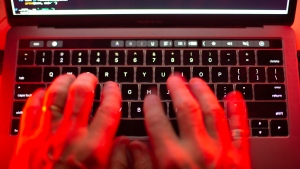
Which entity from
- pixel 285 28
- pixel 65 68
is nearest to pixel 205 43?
pixel 285 28

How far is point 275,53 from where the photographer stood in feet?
2.45

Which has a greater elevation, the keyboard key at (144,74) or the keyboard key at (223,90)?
the keyboard key at (144,74)

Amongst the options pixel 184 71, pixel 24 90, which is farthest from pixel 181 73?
pixel 24 90

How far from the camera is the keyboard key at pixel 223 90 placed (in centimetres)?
72

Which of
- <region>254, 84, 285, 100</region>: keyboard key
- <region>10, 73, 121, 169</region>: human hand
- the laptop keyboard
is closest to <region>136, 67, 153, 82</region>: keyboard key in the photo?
the laptop keyboard

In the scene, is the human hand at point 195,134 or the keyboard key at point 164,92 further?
the keyboard key at point 164,92

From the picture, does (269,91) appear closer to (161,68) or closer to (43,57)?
(161,68)

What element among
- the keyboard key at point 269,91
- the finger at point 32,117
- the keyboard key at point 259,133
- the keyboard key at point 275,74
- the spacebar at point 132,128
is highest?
the keyboard key at point 275,74

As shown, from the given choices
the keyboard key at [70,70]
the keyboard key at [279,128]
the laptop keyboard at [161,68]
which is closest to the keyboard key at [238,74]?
the laptop keyboard at [161,68]

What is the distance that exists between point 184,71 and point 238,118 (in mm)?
144

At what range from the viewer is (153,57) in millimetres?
745

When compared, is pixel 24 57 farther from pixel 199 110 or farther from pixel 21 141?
pixel 199 110

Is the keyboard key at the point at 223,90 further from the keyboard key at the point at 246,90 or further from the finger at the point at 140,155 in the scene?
the finger at the point at 140,155

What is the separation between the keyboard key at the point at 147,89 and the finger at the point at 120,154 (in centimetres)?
11
